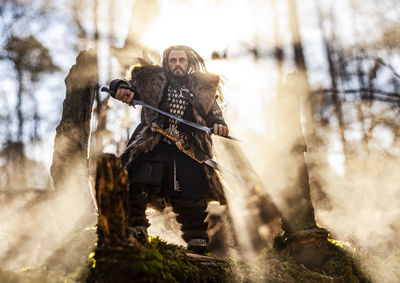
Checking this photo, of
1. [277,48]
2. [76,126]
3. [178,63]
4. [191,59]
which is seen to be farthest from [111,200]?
[277,48]

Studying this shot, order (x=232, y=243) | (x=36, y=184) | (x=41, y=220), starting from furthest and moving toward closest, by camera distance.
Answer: (x=36, y=184) → (x=41, y=220) → (x=232, y=243)

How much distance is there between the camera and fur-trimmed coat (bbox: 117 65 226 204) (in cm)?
319

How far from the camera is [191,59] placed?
12.3 feet

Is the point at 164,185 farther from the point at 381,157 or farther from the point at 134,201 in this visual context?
the point at 381,157

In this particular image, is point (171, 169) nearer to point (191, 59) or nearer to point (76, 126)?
point (76, 126)

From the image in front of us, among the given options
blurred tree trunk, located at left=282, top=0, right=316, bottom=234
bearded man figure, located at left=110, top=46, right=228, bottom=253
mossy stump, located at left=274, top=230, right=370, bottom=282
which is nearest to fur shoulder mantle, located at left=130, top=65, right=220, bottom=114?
bearded man figure, located at left=110, top=46, right=228, bottom=253

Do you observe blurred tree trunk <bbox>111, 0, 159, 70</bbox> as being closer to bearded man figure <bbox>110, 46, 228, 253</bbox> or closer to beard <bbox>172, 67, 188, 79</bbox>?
beard <bbox>172, 67, 188, 79</bbox>

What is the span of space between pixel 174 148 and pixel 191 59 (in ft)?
3.44

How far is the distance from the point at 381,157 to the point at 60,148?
6484 millimetres

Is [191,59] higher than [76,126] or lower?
higher

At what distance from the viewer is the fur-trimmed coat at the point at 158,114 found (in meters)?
3.19

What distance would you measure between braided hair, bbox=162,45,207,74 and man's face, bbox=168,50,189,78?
0.27ft

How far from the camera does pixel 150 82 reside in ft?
10.6

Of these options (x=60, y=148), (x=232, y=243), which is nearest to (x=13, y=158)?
(x=232, y=243)
